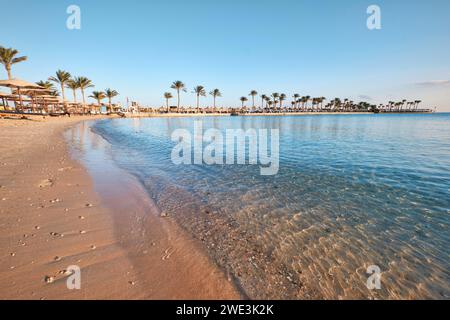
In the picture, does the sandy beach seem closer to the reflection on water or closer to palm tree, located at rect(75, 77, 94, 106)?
the reflection on water

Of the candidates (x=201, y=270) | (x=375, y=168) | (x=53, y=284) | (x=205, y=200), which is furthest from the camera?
(x=375, y=168)

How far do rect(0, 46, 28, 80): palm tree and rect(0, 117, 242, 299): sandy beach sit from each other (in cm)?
4938

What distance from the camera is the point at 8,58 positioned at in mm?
36719

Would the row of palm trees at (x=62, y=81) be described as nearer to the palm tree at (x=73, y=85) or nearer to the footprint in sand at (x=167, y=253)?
the palm tree at (x=73, y=85)

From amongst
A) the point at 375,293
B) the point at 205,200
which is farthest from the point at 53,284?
the point at 375,293

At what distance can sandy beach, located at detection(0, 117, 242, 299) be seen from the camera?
287cm

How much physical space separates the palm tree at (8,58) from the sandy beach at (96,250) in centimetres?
4938

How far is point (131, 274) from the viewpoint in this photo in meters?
3.17

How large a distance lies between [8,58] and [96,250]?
54827 mm

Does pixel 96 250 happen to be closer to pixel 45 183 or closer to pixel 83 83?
pixel 45 183

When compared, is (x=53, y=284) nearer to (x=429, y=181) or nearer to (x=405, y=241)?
(x=405, y=241)

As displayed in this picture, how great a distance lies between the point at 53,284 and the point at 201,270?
2166 millimetres

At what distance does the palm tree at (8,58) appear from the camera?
119 feet

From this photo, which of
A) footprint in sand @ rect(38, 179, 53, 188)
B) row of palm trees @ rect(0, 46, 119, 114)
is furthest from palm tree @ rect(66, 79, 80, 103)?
footprint in sand @ rect(38, 179, 53, 188)
